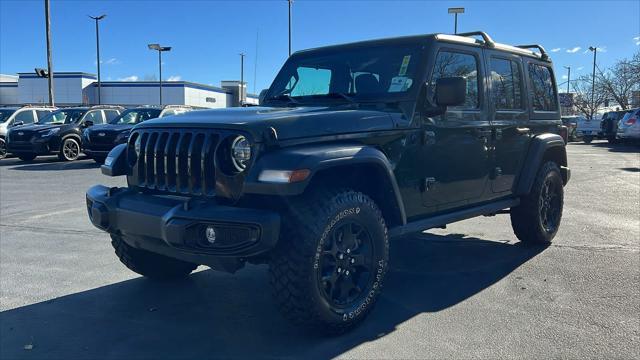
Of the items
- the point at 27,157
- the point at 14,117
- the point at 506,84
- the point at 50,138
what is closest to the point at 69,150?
the point at 50,138

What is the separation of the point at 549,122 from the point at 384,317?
131 inches

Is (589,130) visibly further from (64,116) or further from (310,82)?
(310,82)

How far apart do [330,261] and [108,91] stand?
65.7 meters

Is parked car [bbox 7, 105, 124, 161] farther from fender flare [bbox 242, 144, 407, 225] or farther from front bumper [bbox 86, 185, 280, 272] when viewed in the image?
fender flare [bbox 242, 144, 407, 225]

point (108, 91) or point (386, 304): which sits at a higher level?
point (108, 91)


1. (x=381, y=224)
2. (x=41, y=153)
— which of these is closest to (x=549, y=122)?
(x=381, y=224)

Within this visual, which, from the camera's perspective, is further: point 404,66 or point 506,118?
point 506,118

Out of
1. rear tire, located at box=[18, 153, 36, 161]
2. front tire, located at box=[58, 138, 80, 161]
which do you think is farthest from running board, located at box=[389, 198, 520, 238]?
rear tire, located at box=[18, 153, 36, 161]

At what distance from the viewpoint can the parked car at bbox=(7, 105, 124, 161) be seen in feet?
52.4

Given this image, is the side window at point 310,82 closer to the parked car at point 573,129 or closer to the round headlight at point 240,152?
the round headlight at point 240,152

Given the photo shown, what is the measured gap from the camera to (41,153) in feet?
52.6

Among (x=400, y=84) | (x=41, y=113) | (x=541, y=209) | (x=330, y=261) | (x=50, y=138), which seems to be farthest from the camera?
(x=41, y=113)

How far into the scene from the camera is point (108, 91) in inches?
2506

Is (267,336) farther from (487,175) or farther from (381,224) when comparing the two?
(487,175)
